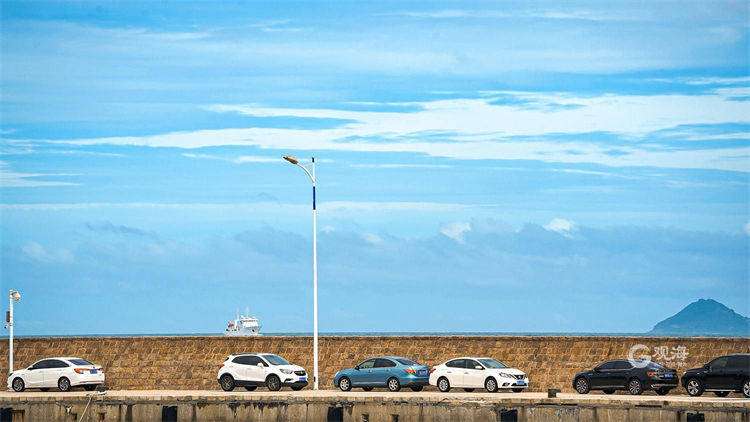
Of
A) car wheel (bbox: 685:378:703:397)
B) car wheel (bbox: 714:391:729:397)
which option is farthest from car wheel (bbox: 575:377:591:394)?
car wheel (bbox: 714:391:729:397)

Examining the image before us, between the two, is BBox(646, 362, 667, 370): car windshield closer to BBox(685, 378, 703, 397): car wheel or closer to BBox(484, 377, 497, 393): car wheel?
BBox(685, 378, 703, 397): car wheel

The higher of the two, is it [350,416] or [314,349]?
[314,349]

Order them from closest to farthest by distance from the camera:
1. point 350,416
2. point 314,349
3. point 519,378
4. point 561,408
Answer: point 561,408
point 350,416
point 519,378
point 314,349

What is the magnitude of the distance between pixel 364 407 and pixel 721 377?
11678mm

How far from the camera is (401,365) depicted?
4053cm

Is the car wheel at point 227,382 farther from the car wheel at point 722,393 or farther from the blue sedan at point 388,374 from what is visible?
the car wheel at point 722,393

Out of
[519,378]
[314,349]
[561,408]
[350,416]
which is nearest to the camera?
[561,408]

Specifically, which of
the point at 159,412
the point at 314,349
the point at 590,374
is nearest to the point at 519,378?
the point at 590,374

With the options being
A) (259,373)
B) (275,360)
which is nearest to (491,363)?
(275,360)

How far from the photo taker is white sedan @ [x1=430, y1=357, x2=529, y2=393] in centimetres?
3916

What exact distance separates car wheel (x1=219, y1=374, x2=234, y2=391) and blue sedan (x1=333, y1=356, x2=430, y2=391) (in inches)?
168

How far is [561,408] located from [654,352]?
6.79 metres

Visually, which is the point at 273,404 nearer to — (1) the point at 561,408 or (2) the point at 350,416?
(2) the point at 350,416

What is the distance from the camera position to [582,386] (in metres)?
38.8
